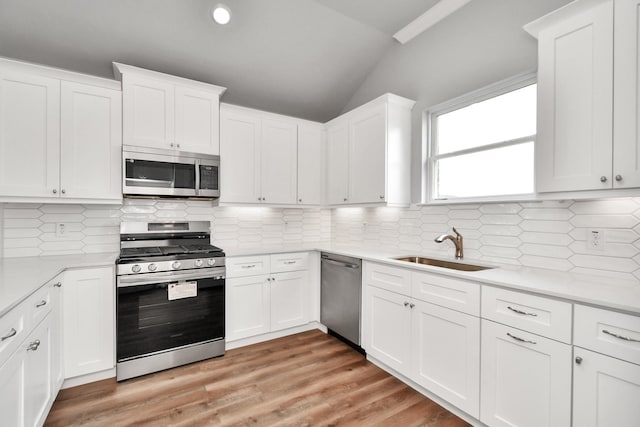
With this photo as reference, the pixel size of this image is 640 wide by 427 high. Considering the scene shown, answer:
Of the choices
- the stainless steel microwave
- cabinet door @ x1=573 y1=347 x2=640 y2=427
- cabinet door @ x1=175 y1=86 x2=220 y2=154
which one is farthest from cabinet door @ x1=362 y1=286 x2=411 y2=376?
cabinet door @ x1=175 y1=86 x2=220 y2=154

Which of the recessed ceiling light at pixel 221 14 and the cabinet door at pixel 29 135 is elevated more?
the recessed ceiling light at pixel 221 14

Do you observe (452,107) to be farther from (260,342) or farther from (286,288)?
(260,342)

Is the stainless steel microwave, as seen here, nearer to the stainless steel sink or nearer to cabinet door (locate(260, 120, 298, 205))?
cabinet door (locate(260, 120, 298, 205))

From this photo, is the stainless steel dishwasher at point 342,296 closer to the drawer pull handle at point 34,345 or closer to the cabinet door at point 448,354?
the cabinet door at point 448,354

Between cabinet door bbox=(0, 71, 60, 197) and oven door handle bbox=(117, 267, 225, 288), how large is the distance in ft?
2.94

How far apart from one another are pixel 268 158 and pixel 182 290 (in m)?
1.64

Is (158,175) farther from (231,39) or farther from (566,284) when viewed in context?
(566,284)

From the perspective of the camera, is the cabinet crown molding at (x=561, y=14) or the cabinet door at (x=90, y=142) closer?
the cabinet crown molding at (x=561, y=14)

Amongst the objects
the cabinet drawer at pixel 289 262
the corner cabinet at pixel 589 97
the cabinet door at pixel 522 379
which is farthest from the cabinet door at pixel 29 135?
the corner cabinet at pixel 589 97

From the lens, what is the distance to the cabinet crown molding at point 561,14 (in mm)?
1612

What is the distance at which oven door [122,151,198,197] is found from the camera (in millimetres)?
2621

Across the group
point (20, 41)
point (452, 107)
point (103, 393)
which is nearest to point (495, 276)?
point (452, 107)

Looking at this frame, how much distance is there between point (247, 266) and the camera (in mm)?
3086

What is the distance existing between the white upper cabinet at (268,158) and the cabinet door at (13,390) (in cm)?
198
